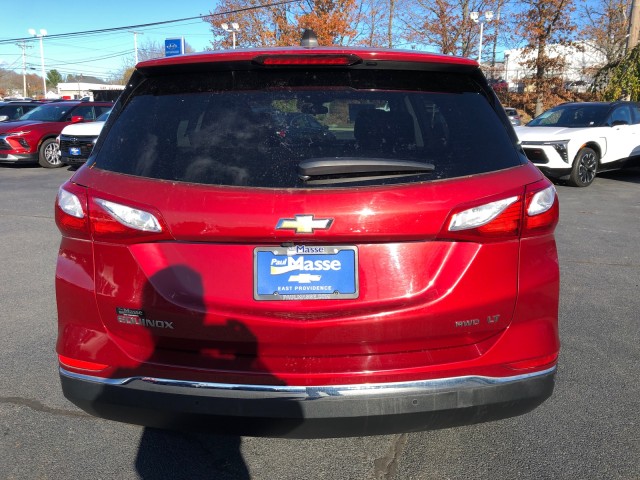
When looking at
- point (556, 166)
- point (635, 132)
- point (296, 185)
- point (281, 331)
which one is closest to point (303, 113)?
point (296, 185)

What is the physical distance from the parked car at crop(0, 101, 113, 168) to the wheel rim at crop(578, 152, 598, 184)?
493 inches

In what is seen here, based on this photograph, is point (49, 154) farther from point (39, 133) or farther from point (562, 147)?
point (562, 147)

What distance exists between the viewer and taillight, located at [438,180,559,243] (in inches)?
82.9

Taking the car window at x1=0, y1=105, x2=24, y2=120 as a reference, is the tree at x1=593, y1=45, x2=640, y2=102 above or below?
above

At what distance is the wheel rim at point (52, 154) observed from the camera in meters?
14.9

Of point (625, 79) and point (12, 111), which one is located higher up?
point (625, 79)

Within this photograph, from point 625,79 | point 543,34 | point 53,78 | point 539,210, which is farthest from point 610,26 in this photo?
point 53,78

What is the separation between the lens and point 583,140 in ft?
35.9

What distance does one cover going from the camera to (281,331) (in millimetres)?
2086

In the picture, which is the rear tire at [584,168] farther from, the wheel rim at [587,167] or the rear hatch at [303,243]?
the rear hatch at [303,243]

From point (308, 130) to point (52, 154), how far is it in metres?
14.6

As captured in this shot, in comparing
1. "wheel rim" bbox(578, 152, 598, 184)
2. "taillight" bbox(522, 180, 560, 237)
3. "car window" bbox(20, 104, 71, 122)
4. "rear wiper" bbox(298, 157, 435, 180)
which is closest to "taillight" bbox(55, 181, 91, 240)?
"rear wiper" bbox(298, 157, 435, 180)

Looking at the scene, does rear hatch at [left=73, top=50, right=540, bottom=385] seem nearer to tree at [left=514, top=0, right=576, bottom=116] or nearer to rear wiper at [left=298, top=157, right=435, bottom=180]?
rear wiper at [left=298, top=157, right=435, bottom=180]

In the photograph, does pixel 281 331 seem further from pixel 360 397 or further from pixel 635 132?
pixel 635 132
